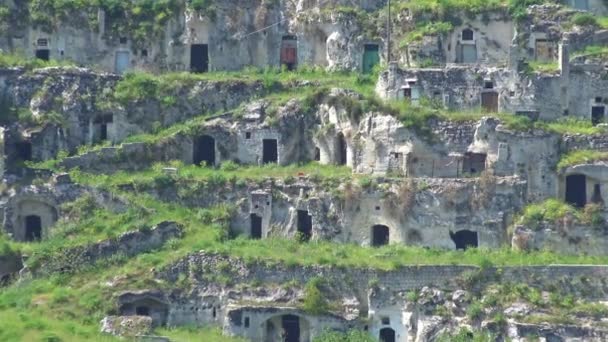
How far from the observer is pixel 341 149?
6738 centimetres

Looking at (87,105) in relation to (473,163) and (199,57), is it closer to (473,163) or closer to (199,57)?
(199,57)

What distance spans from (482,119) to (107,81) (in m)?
17.1

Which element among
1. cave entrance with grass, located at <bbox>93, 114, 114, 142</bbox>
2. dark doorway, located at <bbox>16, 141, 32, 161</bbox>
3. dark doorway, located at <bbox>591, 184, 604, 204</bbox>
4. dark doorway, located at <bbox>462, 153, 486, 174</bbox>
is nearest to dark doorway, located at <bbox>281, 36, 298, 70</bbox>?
cave entrance with grass, located at <bbox>93, 114, 114, 142</bbox>

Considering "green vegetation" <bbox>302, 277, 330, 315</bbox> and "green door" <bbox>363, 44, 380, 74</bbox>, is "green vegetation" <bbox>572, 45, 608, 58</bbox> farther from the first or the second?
"green vegetation" <bbox>302, 277, 330, 315</bbox>

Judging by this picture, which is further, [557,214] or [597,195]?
[597,195]

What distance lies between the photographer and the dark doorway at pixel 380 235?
64125 millimetres

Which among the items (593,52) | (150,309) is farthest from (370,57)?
(150,309)

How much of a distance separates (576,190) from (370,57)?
12.9 m

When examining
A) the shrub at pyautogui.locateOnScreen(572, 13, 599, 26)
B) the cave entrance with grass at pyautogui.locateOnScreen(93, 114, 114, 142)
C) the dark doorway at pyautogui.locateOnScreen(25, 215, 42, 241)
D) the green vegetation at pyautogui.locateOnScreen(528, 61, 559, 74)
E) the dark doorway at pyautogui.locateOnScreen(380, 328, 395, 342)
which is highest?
the shrub at pyautogui.locateOnScreen(572, 13, 599, 26)

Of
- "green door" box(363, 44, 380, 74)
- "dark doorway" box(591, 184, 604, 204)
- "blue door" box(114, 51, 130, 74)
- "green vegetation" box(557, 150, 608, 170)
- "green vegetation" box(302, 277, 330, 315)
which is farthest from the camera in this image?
"blue door" box(114, 51, 130, 74)

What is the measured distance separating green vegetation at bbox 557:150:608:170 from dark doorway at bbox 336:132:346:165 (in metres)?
9.62

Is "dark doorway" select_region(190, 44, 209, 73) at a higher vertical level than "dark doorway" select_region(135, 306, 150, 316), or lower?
higher

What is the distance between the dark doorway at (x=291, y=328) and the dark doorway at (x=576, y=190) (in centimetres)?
1268

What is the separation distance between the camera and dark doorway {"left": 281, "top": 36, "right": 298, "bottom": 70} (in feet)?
238
